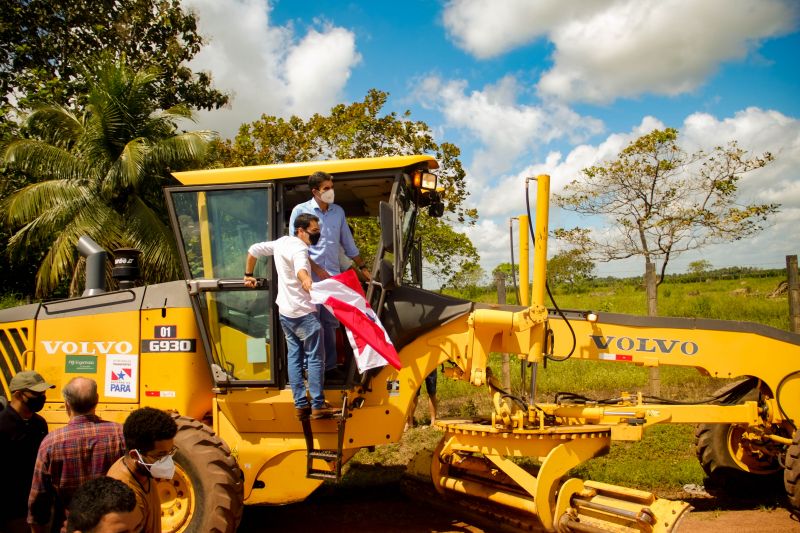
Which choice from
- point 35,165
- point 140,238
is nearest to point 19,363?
point 140,238

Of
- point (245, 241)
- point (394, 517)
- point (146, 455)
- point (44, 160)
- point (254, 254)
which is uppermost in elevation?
point (44, 160)

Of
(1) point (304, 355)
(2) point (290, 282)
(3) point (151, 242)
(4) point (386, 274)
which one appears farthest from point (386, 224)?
(3) point (151, 242)

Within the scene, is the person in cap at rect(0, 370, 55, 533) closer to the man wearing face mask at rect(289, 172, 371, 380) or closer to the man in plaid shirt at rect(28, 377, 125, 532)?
the man in plaid shirt at rect(28, 377, 125, 532)

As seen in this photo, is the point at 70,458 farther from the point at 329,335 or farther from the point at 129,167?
the point at 129,167

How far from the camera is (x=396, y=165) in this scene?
5066 millimetres

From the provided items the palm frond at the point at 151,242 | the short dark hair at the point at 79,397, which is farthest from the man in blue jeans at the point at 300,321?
the palm frond at the point at 151,242

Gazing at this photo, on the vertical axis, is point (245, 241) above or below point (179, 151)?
below

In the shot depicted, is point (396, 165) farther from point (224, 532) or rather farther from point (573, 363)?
point (573, 363)

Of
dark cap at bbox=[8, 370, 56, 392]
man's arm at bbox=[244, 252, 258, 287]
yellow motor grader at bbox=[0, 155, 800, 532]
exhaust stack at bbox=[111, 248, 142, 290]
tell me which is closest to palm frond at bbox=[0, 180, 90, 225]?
exhaust stack at bbox=[111, 248, 142, 290]

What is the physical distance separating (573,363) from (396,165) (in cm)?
856

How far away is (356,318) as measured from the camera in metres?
4.89

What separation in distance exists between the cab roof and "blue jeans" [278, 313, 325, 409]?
114cm

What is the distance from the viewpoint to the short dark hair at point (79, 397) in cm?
325

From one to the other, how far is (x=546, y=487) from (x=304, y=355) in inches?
80.9
